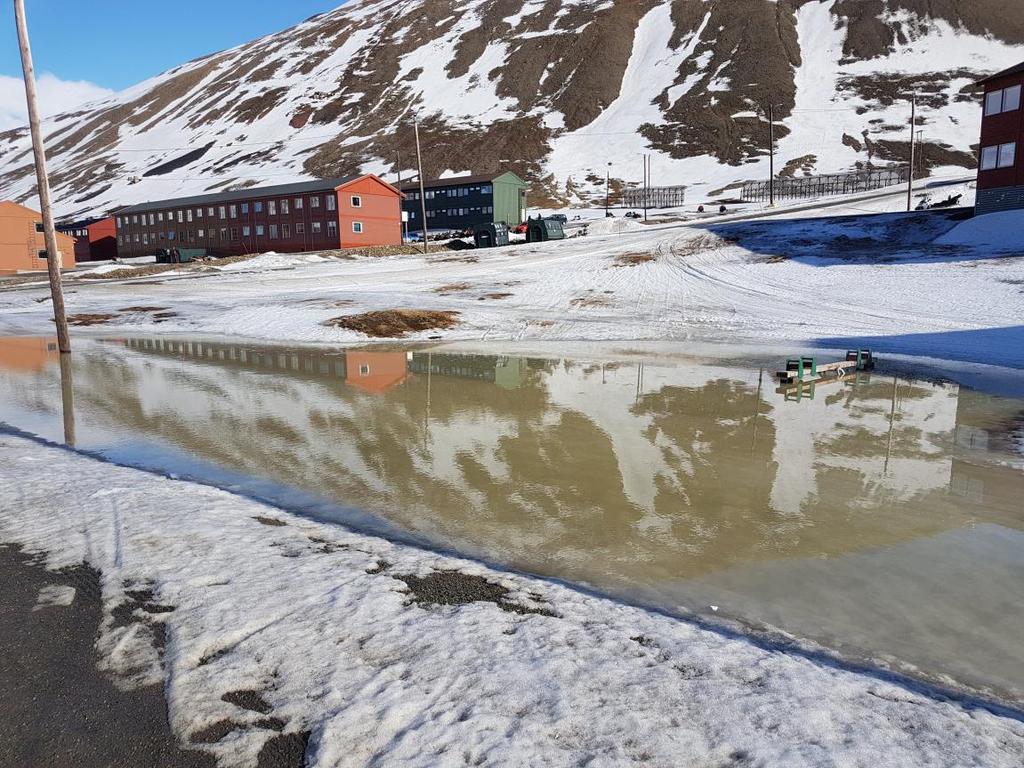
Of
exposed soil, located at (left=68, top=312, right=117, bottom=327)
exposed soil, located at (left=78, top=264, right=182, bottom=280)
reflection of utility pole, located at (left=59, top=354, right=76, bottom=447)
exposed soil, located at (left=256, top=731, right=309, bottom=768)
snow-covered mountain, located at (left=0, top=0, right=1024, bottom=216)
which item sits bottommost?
reflection of utility pole, located at (left=59, top=354, right=76, bottom=447)

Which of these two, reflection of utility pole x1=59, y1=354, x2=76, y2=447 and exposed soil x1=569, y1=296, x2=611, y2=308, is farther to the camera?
exposed soil x1=569, y1=296, x2=611, y2=308

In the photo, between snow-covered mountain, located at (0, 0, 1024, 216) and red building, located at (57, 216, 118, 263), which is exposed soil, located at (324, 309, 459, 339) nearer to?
red building, located at (57, 216, 118, 263)

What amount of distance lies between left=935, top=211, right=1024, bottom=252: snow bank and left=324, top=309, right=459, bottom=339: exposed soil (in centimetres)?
2497

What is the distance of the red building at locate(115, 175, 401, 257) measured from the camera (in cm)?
6538

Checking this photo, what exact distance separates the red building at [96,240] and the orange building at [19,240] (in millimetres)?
14851

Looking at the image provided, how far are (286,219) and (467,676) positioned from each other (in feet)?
228

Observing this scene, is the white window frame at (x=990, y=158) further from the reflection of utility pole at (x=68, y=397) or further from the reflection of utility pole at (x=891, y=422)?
the reflection of utility pole at (x=68, y=397)

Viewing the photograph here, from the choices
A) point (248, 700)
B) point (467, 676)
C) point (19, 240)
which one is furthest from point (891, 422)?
point (19, 240)

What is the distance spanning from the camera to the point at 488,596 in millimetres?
5254

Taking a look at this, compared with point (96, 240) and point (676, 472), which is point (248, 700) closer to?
point (676, 472)

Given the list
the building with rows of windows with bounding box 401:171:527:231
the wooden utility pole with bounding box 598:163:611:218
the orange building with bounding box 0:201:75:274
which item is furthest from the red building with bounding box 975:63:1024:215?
the orange building with bounding box 0:201:75:274

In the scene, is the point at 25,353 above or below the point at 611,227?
below

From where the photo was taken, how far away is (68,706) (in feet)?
12.8

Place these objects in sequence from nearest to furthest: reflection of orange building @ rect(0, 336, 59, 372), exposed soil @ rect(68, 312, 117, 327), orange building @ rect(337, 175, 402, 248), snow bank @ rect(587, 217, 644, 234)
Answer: reflection of orange building @ rect(0, 336, 59, 372), exposed soil @ rect(68, 312, 117, 327), snow bank @ rect(587, 217, 644, 234), orange building @ rect(337, 175, 402, 248)
